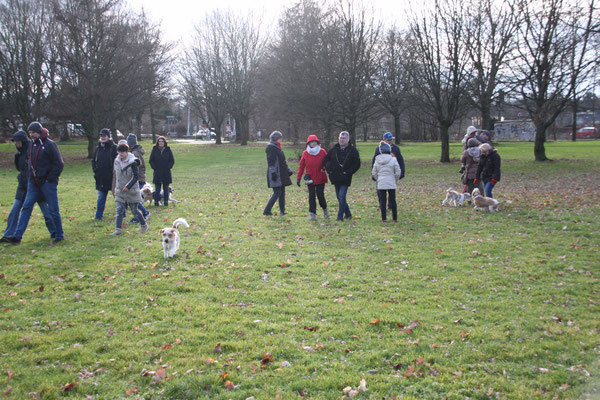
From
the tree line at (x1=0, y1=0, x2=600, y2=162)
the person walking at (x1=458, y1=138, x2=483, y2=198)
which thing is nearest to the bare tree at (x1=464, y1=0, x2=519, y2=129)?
the tree line at (x1=0, y1=0, x2=600, y2=162)

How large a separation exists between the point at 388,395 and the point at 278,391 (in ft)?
3.05

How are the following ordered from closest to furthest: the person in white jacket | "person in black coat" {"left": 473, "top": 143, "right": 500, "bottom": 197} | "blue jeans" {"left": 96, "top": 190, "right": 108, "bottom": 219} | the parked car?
the person in white jacket → "blue jeans" {"left": 96, "top": 190, "right": 108, "bottom": 219} → "person in black coat" {"left": 473, "top": 143, "right": 500, "bottom": 197} → the parked car

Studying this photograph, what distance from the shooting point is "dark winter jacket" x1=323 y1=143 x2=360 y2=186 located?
11.2 meters

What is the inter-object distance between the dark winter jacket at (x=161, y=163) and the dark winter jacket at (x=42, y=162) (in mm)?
4340

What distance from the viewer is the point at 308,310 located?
5.72 meters

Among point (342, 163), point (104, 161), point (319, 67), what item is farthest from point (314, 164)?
point (319, 67)

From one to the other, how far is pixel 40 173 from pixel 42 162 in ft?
0.72

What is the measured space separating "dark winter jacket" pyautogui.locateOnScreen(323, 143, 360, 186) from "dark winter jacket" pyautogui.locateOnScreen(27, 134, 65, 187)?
5983 millimetres

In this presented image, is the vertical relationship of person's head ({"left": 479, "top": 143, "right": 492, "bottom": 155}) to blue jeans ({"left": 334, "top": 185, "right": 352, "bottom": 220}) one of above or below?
above

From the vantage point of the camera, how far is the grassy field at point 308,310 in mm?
4086

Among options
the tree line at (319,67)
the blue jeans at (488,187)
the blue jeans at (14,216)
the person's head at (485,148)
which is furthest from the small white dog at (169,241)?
the tree line at (319,67)

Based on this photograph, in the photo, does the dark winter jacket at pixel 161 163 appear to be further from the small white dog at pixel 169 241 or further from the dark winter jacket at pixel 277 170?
the small white dog at pixel 169 241

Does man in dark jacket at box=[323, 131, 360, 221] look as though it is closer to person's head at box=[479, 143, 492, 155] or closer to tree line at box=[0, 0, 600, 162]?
person's head at box=[479, 143, 492, 155]

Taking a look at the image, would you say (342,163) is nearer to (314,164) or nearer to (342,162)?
(342,162)
